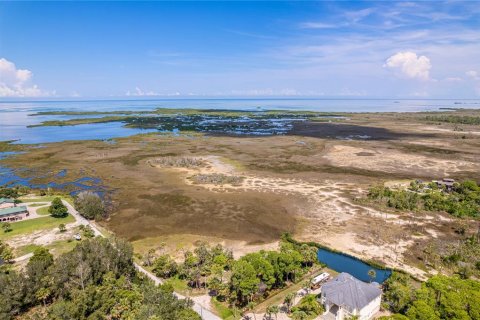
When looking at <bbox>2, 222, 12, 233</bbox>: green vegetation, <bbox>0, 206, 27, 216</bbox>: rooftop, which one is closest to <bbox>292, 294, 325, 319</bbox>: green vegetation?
<bbox>2, 222, 12, 233</bbox>: green vegetation

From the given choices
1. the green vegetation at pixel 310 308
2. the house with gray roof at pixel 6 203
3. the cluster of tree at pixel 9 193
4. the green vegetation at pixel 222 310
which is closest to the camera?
the green vegetation at pixel 310 308

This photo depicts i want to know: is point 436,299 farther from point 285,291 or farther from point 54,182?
point 54,182

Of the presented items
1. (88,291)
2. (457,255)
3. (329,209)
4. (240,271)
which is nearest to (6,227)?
(88,291)

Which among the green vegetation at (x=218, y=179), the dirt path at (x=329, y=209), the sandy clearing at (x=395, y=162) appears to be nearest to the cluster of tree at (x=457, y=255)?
the dirt path at (x=329, y=209)

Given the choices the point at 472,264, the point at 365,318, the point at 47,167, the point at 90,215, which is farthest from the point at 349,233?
the point at 47,167

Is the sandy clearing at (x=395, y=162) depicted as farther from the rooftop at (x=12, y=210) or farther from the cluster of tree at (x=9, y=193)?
the cluster of tree at (x=9, y=193)

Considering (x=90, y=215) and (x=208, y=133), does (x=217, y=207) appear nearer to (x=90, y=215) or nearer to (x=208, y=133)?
(x=90, y=215)
